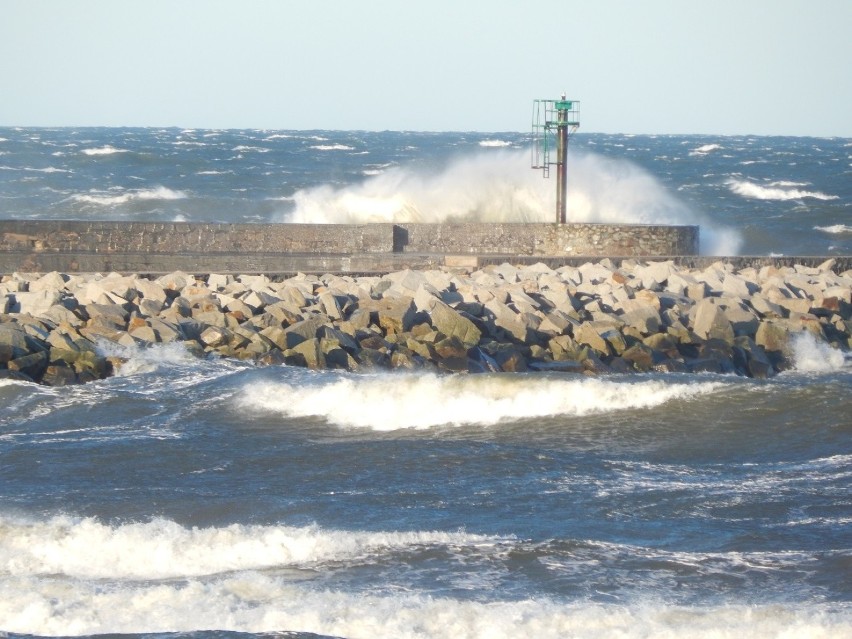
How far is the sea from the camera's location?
200 inches

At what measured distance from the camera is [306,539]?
19.5 ft

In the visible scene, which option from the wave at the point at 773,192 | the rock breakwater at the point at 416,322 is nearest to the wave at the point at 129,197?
the wave at the point at 773,192

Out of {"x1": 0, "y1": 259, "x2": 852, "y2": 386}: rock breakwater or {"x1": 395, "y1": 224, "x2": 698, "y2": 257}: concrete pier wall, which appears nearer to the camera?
{"x1": 0, "y1": 259, "x2": 852, "y2": 386}: rock breakwater

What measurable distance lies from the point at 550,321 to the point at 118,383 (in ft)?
12.7

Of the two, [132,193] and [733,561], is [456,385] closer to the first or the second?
[733,561]

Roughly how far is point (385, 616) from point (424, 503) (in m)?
1.65

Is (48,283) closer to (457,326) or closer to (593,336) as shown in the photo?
(457,326)

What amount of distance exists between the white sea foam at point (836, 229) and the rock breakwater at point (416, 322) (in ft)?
45.3

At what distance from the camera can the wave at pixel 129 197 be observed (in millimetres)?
29278

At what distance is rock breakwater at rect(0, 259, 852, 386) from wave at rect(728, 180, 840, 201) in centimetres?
2272

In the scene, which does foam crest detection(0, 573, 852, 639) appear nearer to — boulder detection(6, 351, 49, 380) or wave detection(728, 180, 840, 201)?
boulder detection(6, 351, 49, 380)

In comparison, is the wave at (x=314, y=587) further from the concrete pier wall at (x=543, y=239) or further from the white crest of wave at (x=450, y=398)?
the concrete pier wall at (x=543, y=239)

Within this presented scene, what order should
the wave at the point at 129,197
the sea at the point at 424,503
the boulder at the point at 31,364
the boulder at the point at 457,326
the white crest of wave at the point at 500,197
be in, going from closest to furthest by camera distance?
the sea at the point at 424,503 → the boulder at the point at 31,364 → the boulder at the point at 457,326 → the white crest of wave at the point at 500,197 → the wave at the point at 129,197

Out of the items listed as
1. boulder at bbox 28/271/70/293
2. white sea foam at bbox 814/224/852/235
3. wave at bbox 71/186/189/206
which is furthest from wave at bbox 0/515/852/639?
wave at bbox 71/186/189/206
